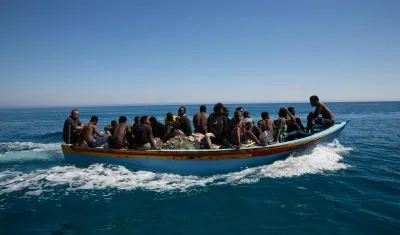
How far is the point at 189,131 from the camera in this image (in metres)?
11.0

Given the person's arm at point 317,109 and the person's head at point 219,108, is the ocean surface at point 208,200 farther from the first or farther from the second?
the person's arm at point 317,109

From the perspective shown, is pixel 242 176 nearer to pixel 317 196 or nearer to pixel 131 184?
pixel 317 196

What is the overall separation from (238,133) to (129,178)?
393 cm

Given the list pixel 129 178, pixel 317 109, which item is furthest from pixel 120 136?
pixel 317 109

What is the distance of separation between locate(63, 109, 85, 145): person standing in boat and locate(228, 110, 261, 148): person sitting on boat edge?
6.12 m

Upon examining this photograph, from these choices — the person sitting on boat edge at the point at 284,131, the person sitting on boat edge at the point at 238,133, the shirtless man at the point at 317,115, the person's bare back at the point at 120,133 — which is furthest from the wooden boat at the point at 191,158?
the shirtless man at the point at 317,115

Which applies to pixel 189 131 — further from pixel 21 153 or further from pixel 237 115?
pixel 21 153

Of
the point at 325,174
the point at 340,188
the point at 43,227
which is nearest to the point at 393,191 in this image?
the point at 340,188

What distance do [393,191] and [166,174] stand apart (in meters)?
6.90

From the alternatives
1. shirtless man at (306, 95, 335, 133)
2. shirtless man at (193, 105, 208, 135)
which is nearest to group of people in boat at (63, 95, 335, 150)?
shirtless man at (193, 105, 208, 135)

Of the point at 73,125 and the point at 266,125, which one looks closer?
the point at 266,125

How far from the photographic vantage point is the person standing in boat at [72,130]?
1101 centimetres

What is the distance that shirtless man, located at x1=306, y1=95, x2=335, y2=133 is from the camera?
12352 mm

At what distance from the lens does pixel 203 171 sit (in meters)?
9.45
